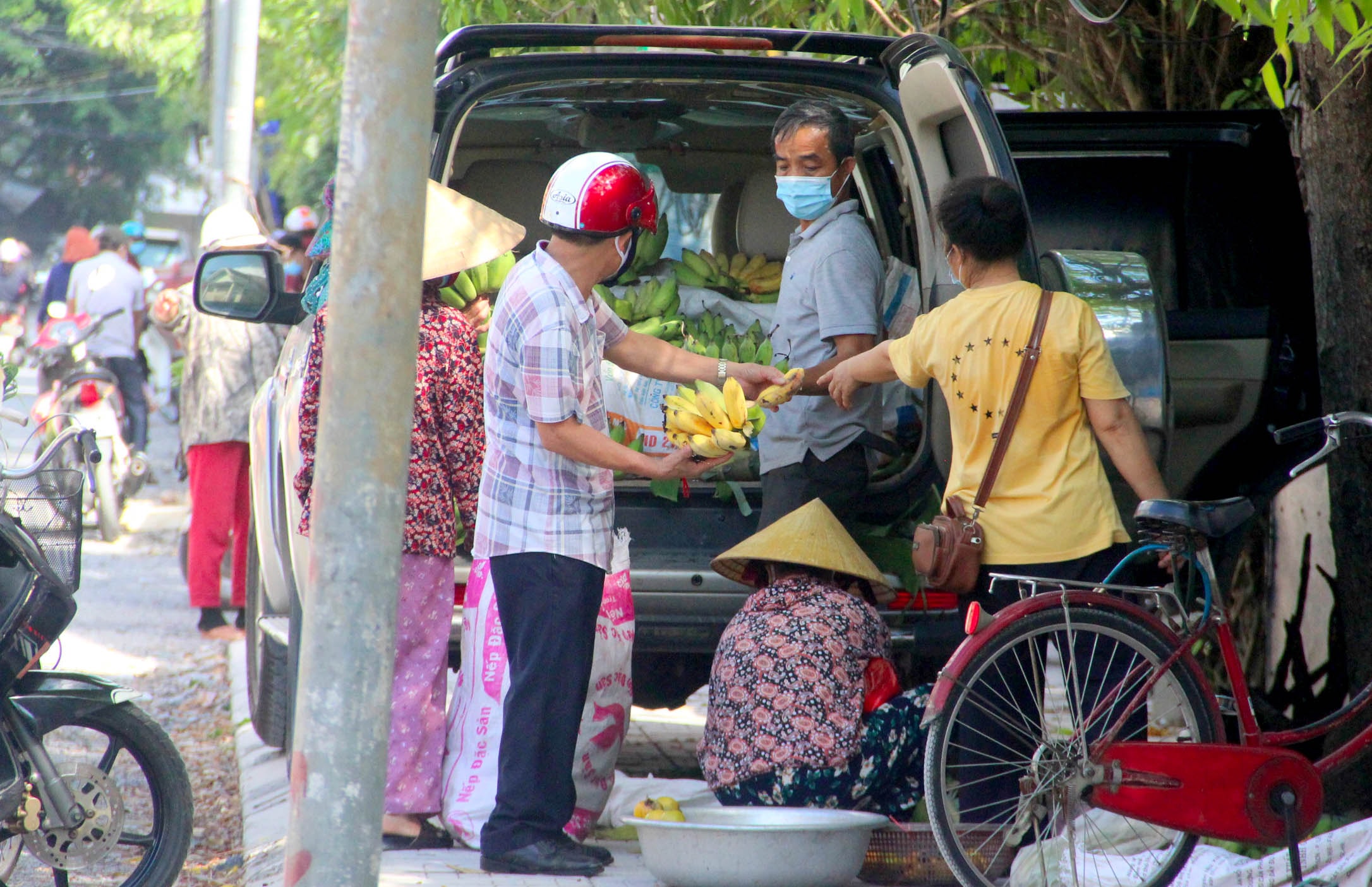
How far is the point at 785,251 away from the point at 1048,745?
97.3 inches

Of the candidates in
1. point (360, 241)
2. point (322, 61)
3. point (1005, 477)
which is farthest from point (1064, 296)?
point (322, 61)

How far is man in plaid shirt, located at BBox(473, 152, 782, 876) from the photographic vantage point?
383 centimetres

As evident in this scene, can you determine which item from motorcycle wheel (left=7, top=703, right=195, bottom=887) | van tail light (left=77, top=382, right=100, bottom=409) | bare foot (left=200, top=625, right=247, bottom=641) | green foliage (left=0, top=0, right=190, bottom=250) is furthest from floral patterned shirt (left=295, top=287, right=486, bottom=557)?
green foliage (left=0, top=0, right=190, bottom=250)

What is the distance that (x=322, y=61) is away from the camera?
14.1 metres

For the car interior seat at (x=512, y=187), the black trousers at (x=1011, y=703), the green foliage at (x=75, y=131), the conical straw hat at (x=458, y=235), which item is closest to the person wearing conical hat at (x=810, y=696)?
the black trousers at (x=1011, y=703)

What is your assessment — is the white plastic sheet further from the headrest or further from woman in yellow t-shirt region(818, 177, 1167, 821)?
the headrest

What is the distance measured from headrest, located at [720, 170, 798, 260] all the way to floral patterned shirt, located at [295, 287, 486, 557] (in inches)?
67.1

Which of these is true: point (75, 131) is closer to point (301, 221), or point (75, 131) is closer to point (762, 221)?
point (301, 221)

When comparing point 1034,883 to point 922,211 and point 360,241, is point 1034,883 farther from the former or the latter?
point 360,241

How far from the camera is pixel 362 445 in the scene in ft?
7.75

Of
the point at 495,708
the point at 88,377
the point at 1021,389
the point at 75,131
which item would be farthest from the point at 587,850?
the point at 75,131

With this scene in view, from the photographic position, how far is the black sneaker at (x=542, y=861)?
12.9ft

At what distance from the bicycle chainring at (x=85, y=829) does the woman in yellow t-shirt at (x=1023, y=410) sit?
2.17m

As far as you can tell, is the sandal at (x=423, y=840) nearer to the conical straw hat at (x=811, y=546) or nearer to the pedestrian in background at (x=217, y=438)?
the conical straw hat at (x=811, y=546)
